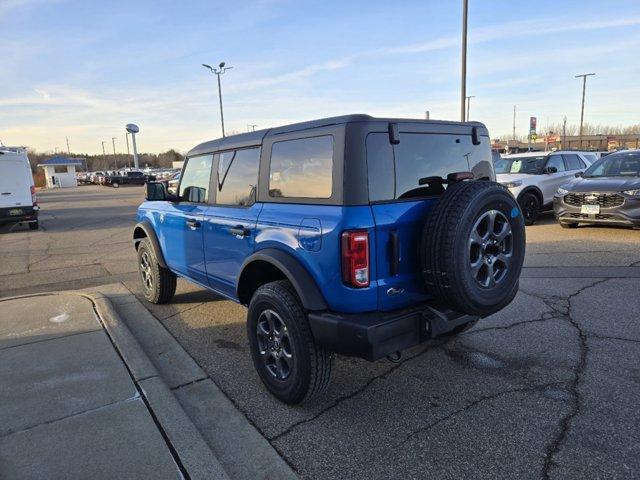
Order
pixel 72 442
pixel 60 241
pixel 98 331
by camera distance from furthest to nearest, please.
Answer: pixel 60 241 < pixel 98 331 < pixel 72 442

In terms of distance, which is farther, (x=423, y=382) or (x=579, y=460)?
(x=423, y=382)

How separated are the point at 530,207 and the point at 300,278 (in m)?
9.73

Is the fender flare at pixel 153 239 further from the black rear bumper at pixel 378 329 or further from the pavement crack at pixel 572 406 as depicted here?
the pavement crack at pixel 572 406

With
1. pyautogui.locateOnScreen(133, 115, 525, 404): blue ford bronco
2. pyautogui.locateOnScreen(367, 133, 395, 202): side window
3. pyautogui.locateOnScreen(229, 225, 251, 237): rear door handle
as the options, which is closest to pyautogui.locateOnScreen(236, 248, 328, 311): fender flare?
pyautogui.locateOnScreen(133, 115, 525, 404): blue ford bronco

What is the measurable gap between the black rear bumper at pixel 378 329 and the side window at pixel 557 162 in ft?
33.5

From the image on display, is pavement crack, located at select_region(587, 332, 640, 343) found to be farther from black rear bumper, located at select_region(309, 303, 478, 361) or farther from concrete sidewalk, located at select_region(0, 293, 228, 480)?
concrete sidewalk, located at select_region(0, 293, 228, 480)

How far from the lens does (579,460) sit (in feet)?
7.98

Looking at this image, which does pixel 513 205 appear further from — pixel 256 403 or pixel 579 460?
pixel 256 403

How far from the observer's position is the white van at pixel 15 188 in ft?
42.1

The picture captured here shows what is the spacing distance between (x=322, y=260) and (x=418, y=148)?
3.41ft

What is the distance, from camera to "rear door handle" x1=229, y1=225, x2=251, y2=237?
3422mm

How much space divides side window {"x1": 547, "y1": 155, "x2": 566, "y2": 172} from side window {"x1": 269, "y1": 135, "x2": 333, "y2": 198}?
403 inches

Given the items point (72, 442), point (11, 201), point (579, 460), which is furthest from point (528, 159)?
point (11, 201)

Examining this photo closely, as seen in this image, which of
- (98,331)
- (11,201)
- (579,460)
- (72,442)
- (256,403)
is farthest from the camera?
(11,201)
